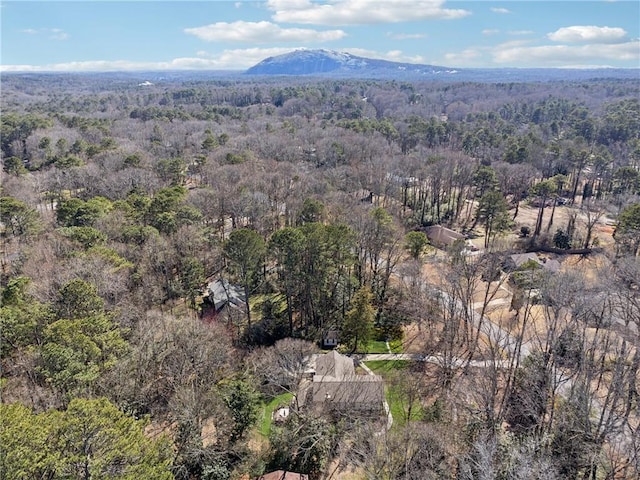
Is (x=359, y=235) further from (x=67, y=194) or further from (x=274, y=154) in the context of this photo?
(x=67, y=194)

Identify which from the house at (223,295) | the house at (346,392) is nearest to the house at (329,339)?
the house at (346,392)

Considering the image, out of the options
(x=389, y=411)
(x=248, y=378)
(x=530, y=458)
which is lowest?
(x=389, y=411)

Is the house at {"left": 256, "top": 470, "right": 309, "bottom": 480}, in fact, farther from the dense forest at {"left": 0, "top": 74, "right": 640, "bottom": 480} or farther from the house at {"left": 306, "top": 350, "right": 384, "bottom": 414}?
the house at {"left": 306, "top": 350, "right": 384, "bottom": 414}

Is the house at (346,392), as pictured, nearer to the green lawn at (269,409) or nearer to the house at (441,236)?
the green lawn at (269,409)

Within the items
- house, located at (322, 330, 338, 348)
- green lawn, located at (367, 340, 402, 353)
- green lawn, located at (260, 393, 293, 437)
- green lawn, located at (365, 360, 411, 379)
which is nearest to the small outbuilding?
house, located at (322, 330, 338, 348)

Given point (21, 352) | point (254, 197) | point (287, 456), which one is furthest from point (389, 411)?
point (254, 197)
